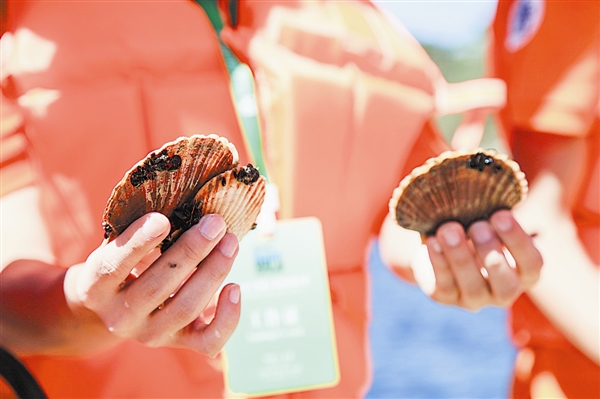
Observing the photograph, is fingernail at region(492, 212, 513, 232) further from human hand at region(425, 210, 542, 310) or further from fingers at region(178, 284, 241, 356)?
fingers at region(178, 284, 241, 356)

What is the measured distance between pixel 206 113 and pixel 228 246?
166mm

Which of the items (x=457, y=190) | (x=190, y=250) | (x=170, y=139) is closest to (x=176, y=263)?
(x=190, y=250)

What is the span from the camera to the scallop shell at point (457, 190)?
1.55 feet

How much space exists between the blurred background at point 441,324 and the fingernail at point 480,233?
13cm

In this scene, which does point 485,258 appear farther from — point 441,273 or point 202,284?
point 202,284

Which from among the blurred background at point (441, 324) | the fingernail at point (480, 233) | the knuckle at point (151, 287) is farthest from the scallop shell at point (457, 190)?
the knuckle at point (151, 287)

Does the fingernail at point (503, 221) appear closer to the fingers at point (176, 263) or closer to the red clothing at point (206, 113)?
the red clothing at point (206, 113)

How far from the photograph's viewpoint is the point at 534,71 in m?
0.61

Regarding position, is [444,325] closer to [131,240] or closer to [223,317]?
[223,317]

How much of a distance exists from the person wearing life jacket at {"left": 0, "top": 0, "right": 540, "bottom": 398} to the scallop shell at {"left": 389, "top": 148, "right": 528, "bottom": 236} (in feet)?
0.15

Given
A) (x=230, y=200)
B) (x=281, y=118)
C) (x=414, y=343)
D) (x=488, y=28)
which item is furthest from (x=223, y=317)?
(x=488, y=28)

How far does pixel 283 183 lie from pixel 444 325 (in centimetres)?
29

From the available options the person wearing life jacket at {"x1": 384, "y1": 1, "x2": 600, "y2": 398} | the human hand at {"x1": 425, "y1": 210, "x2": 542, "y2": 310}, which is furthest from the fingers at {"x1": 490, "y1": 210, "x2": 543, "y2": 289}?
the person wearing life jacket at {"x1": 384, "y1": 1, "x2": 600, "y2": 398}

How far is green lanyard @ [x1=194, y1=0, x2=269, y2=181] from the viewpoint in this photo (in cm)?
51
